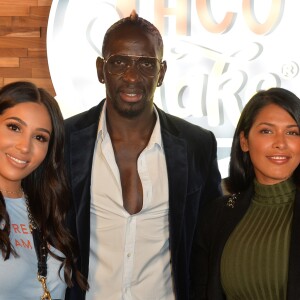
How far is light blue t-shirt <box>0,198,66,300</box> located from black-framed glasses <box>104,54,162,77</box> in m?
0.68

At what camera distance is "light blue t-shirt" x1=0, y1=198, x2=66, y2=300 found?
79.2 inches

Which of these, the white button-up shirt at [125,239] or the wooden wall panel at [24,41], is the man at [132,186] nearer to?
the white button-up shirt at [125,239]

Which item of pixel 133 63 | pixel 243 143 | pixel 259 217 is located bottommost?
pixel 259 217

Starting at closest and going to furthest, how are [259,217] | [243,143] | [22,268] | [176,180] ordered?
[22,268]
[259,217]
[243,143]
[176,180]

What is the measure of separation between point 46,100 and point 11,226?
0.47 m

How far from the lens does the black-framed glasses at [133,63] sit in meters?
2.60

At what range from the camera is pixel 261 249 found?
2.25 m

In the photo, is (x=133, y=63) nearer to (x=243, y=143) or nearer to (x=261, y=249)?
(x=243, y=143)

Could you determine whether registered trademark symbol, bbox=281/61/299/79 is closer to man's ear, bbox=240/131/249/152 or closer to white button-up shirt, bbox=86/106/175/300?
man's ear, bbox=240/131/249/152

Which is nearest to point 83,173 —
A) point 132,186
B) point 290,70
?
point 132,186

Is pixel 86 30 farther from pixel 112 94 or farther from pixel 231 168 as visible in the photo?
pixel 231 168

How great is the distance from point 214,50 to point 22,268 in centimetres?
194

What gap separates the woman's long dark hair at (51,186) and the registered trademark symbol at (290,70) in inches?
64.8

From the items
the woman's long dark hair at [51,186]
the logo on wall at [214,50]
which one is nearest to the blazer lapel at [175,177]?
the woman's long dark hair at [51,186]
